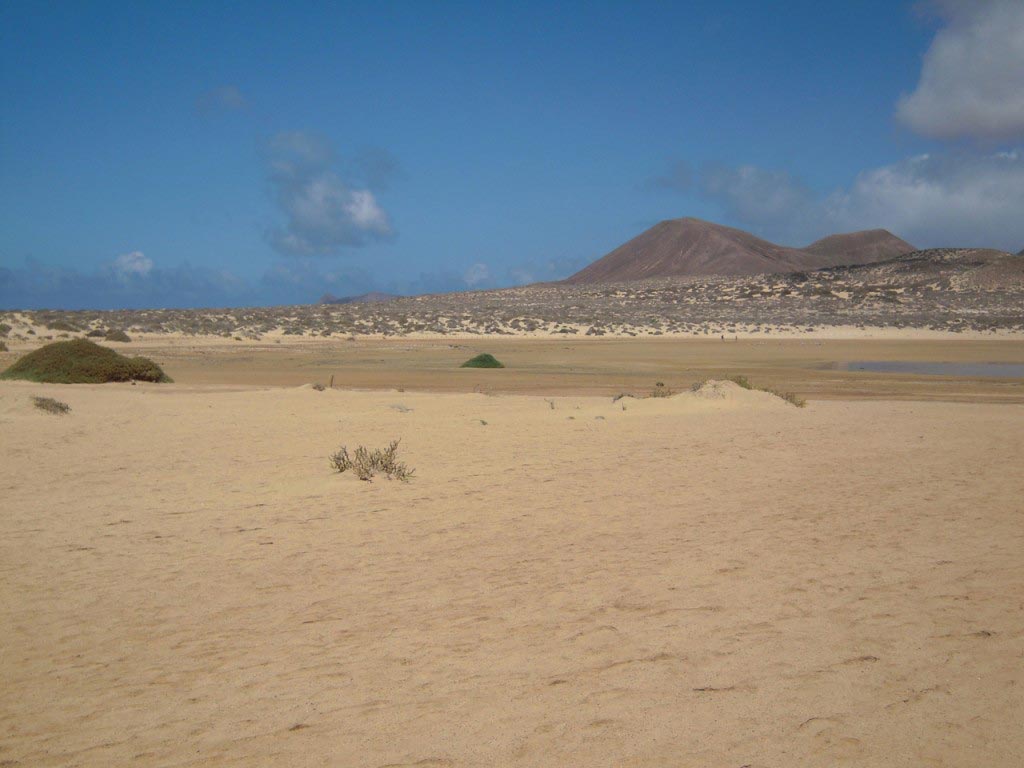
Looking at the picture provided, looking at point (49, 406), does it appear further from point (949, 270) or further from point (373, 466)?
point (949, 270)

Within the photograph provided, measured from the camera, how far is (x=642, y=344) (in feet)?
145

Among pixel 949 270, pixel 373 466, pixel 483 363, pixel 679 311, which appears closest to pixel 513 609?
pixel 373 466

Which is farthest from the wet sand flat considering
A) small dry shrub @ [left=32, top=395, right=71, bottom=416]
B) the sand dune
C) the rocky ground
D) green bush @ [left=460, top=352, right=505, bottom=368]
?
the sand dune

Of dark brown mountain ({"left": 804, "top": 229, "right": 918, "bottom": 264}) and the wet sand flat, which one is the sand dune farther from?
dark brown mountain ({"left": 804, "top": 229, "right": 918, "bottom": 264})

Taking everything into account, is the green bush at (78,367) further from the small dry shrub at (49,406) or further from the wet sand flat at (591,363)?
the small dry shrub at (49,406)

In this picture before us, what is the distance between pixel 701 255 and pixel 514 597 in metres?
161

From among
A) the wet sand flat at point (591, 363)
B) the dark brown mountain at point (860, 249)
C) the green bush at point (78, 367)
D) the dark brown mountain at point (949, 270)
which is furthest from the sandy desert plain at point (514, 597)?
the dark brown mountain at point (860, 249)

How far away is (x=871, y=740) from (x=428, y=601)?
283 centimetres

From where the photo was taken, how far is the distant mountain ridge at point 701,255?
15300cm

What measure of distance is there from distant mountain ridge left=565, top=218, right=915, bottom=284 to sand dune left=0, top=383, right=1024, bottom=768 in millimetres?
138823

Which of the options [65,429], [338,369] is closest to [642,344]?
[338,369]

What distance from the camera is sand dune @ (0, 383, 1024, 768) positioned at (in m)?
3.78

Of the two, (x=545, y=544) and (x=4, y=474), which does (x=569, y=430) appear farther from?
(x=4, y=474)

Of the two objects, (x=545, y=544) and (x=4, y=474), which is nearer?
(x=545, y=544)
